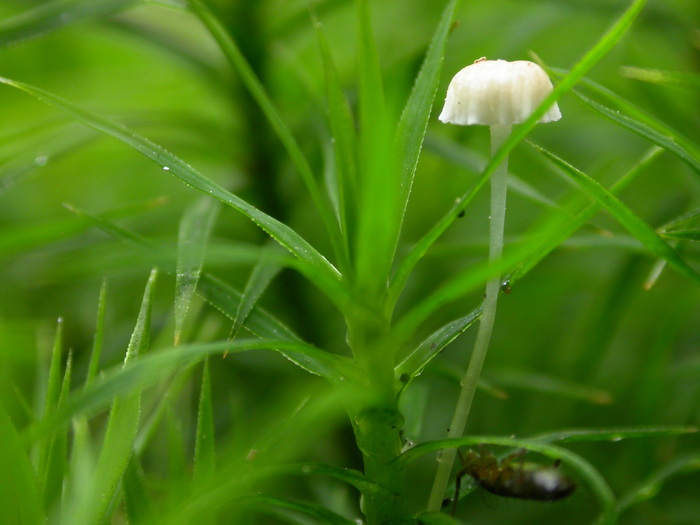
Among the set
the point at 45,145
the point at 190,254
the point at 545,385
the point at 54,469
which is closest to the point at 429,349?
the point at 190,254

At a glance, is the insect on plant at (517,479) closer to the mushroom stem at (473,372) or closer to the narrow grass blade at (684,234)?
the mushroom stem at (473,372)

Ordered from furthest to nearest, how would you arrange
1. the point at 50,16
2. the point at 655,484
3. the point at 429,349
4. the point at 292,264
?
the point at 50,16, the point at 655,484, the point at 429,349, the point at 292,264

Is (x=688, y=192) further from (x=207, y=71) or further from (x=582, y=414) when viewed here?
(x=207, y=71)

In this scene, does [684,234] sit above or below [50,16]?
below

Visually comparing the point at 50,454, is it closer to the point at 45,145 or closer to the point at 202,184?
the point at 202,184

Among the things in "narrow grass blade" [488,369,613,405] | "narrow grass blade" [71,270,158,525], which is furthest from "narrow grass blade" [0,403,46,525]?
"narrow grass blade" [488,369,613,405]

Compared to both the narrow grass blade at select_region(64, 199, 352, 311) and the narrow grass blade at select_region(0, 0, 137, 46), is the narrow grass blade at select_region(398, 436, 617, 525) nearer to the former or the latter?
the narrow grass blade at select_region(64, 199, 352, 311)

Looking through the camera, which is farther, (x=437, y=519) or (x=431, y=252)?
(x=431, y=252)
